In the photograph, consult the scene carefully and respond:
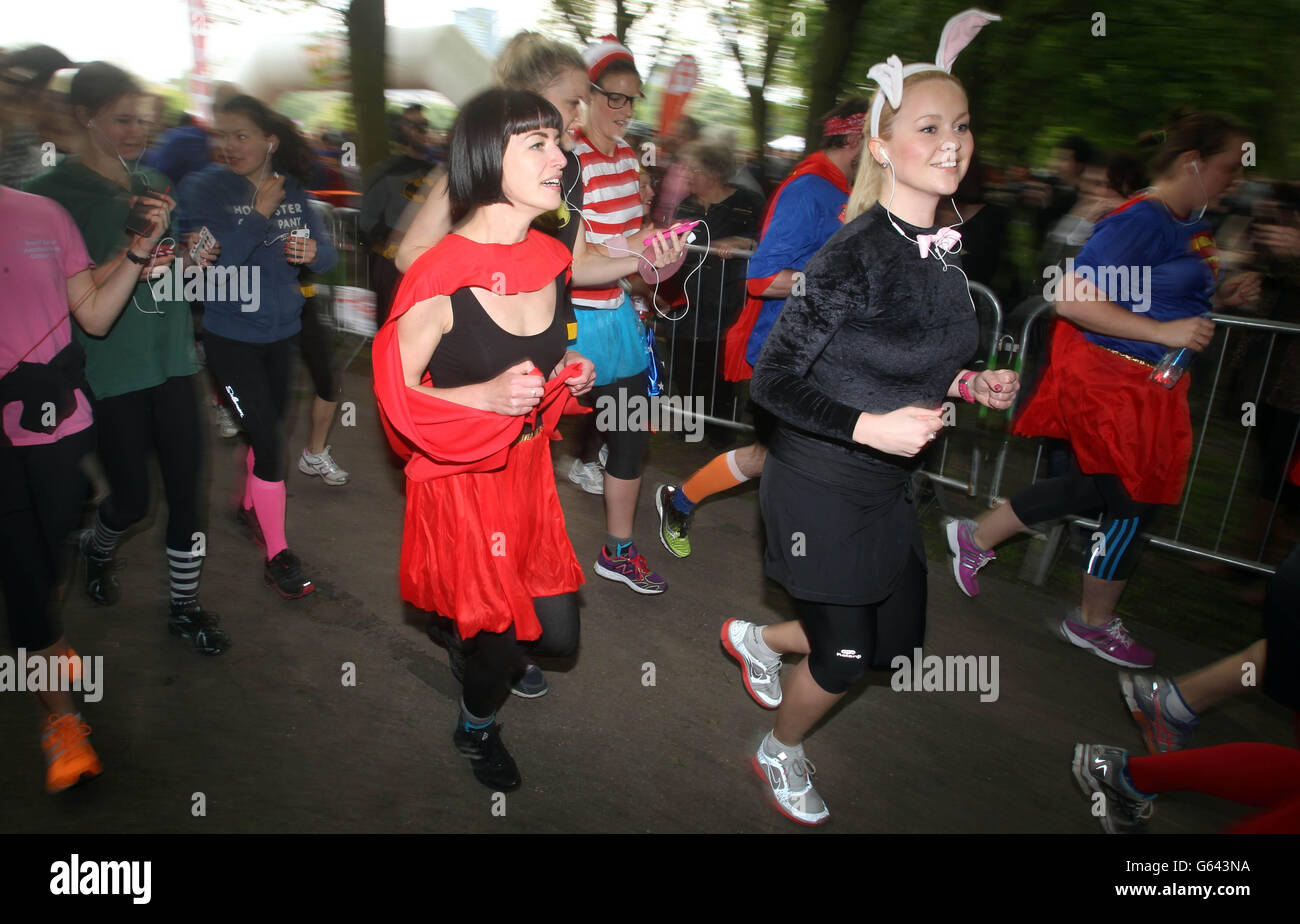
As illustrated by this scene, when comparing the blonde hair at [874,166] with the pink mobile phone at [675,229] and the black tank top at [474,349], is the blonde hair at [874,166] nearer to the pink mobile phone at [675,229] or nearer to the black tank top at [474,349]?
the pink mobile phone at [675,229]

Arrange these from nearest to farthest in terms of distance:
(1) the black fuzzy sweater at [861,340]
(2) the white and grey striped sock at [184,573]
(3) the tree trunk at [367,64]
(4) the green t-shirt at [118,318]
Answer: (1) the black fuzzy sweater at [861,340] < (4) the green t-shirt at [118,318] < (2) the white and grey striped sock at [184,573] < (3) the tree trunk at [367,64]

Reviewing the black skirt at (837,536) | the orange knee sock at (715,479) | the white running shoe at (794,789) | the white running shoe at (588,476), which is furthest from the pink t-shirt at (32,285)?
the white running shoe at (588,476)

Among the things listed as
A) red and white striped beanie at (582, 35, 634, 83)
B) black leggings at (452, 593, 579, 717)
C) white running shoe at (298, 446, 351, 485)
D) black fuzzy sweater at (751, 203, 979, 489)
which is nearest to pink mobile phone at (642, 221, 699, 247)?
black fuzzy sweater at (751, 203, 979, 489)

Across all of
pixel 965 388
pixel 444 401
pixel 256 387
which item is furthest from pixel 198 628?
pixel 965 388

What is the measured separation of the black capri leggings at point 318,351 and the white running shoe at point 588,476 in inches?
58.6

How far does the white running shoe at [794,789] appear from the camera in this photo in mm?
3062

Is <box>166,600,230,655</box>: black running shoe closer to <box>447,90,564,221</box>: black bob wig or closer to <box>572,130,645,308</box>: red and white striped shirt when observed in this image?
<box>572,130,645,308</box>: red and white striped shirt

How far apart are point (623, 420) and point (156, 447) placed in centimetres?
187

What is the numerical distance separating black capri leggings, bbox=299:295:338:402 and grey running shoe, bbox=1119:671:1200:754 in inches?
165
